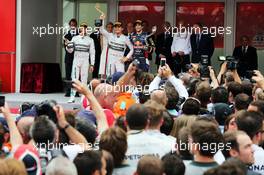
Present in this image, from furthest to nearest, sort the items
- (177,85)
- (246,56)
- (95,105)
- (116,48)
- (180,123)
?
(246,56), (116,48), (177,85), (180,123), (95,105)

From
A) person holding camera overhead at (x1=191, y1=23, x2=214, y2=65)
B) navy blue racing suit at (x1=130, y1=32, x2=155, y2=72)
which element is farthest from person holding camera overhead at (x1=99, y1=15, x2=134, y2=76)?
person holding camera overhead at (x1=191, y1=23, x2=214, y2=65)

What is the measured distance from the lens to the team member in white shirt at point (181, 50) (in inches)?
682

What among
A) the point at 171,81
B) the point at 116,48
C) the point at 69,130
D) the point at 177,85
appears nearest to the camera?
the point at 69,130

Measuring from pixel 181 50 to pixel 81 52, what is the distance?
302 centimetres

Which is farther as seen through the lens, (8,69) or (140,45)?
(8,69)

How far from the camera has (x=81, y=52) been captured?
15953 millimetres

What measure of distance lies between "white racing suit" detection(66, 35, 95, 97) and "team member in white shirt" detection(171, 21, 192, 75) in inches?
102

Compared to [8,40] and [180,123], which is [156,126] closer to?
[180,123]

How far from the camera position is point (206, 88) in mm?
7488

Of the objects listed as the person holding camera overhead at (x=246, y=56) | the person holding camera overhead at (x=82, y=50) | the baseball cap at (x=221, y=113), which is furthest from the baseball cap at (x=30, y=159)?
the person holding camera overhead at (x=246, y=56)

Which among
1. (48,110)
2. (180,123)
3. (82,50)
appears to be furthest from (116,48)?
(48,110)

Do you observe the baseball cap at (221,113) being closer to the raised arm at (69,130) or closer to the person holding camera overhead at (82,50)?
the raised arm at (69,130)

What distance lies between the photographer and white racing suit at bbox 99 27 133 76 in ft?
53.7

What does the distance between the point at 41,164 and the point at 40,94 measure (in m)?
12.4
